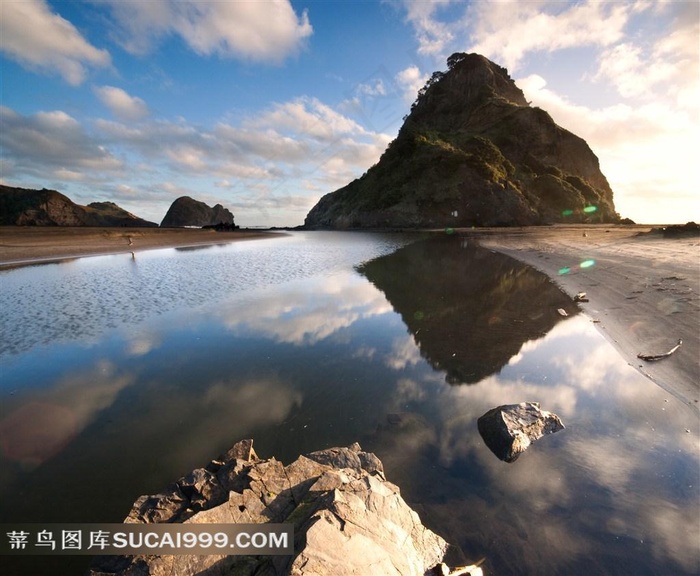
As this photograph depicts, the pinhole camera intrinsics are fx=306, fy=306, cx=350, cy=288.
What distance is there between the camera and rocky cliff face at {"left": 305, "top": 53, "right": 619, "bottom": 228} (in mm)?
86625

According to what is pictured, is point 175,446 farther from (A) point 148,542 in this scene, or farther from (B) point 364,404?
(B) point 364,404

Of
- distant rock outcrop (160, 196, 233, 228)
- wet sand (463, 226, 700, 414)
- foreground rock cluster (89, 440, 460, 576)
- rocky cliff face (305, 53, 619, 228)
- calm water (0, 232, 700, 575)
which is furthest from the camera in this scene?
distant rock outcrop (160, 196, 233, 228)

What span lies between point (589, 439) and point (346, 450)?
492cm

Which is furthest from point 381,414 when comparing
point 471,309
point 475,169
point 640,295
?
point 475,169

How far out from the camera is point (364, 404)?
725cm

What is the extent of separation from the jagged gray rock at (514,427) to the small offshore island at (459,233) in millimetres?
2340

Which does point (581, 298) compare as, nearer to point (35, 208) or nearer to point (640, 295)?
point (640, 295)

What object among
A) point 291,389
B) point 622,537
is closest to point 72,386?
point 291,389

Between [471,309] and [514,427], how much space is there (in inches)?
360

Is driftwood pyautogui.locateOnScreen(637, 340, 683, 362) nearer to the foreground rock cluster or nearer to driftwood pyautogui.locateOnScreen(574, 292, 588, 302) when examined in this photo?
driftwood pyautogui.locateOnScreen(574, 292, 588, 302)

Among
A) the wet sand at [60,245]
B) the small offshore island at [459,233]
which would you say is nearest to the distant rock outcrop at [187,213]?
the small offshore island at [459,233]

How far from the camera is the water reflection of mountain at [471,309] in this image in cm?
977

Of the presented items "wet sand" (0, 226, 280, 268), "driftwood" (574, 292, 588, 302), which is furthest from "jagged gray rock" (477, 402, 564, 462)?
"wet sand" (0, 226, 280, 268)

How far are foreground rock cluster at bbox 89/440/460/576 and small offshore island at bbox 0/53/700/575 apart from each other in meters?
0.02
